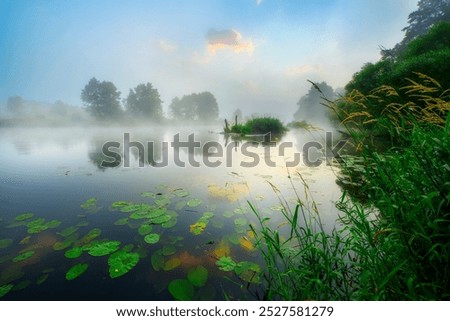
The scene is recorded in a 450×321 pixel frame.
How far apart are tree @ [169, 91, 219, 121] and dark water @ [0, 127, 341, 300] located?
9651cm

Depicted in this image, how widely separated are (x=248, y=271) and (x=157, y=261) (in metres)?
0.99

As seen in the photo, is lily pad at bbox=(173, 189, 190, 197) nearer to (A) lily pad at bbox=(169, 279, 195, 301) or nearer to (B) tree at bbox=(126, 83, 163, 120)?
(A) lily pad at bbox=(169, 279, 195, 301)

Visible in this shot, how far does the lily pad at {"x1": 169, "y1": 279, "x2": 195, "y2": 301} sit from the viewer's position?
5.87 feet

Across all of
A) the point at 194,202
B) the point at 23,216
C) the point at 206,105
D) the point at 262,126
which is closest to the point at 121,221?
the point at 194,202

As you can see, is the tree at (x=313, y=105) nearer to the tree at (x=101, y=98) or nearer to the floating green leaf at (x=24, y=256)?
the tree at (x=101, y=98)

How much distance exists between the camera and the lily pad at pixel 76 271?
196 centimetres

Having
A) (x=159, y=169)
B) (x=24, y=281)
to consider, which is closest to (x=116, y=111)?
(x=159, y=169)

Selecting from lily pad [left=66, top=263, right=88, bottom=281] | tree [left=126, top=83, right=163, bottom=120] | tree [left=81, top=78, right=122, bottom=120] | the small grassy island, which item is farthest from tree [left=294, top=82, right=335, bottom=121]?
lily pad [left=66, top=263, right=88, bottom=281]

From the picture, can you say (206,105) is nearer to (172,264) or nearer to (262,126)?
(262,126)

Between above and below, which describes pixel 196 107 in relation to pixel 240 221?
above

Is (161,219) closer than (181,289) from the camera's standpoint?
No

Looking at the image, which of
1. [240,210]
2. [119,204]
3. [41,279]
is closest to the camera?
[41,279]

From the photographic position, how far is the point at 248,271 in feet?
6.91
